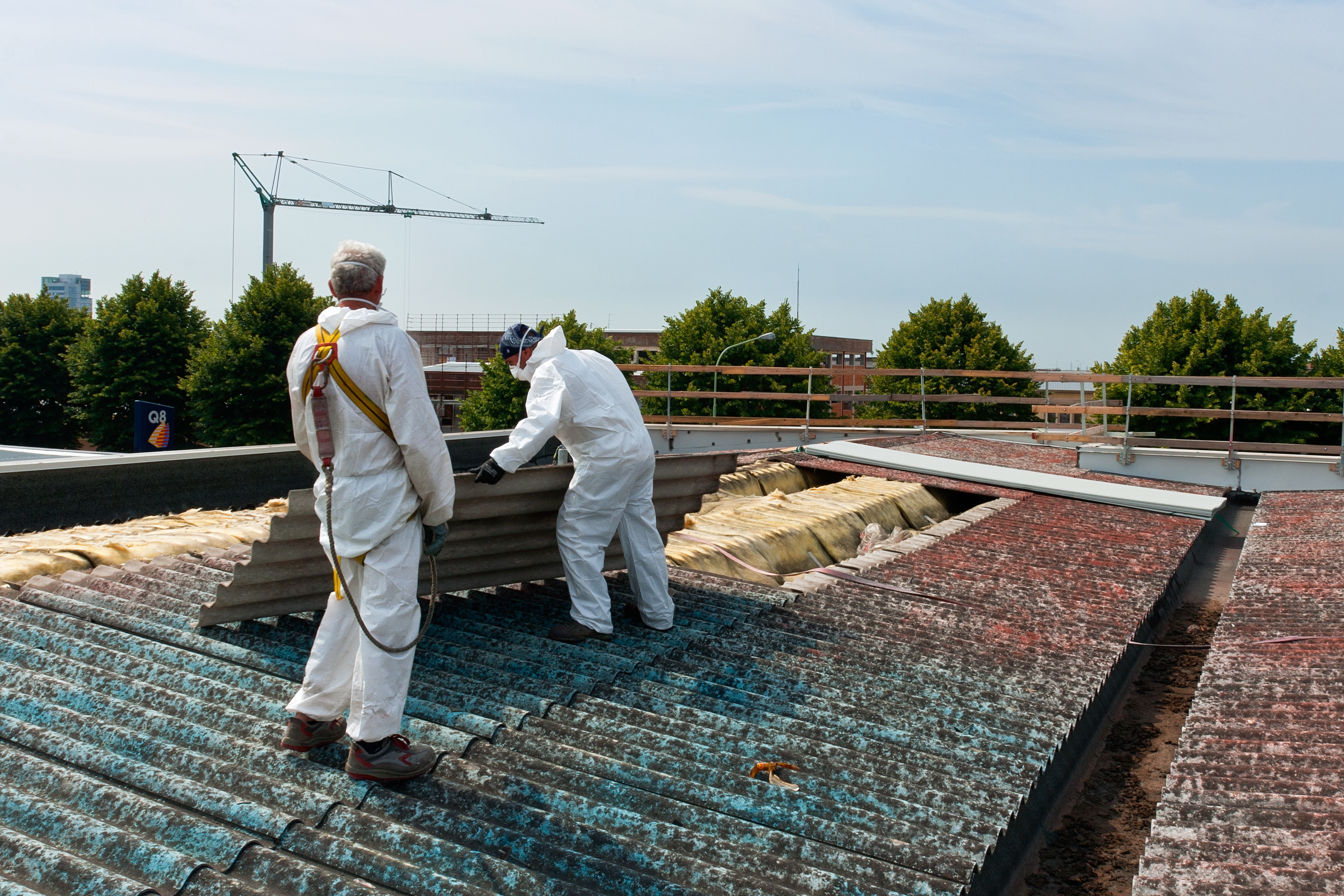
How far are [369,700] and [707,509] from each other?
7.12m

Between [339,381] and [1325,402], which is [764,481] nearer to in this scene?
[339,381]

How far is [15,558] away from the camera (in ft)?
17.3

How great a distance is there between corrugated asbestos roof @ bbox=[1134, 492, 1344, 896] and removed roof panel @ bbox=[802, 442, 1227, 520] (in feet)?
9.46

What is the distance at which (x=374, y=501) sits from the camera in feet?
10.9

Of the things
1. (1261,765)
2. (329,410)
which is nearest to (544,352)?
(329,410)

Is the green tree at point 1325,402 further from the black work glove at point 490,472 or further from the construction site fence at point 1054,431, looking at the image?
the black work glove at point 490,472

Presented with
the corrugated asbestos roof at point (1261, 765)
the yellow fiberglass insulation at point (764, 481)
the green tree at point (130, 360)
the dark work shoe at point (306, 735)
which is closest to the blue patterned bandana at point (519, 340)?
the dark work shoe at point (306, 735)

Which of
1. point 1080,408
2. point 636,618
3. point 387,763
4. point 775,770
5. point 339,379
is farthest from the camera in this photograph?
point 1080,408

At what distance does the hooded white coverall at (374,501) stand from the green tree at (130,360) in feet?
119

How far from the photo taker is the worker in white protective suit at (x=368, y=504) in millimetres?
3277

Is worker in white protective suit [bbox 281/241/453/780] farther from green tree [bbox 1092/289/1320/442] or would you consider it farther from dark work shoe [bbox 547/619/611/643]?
green tree [bbox 1092/289/1320/442]

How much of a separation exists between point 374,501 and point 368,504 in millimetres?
19

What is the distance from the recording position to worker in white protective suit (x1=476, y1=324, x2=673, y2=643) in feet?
15.5

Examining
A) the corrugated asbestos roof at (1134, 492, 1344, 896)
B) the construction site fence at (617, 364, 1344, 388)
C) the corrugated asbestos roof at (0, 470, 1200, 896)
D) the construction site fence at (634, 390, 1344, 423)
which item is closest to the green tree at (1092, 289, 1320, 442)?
the construction site fence at (634, 390, 1344, 423)
